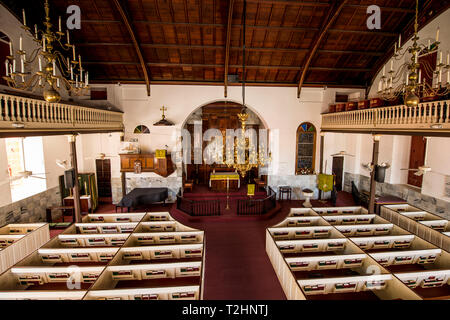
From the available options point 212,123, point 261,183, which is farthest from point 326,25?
point 261,183

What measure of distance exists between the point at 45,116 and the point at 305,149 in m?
11.8

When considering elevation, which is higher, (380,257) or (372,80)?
(372,80)

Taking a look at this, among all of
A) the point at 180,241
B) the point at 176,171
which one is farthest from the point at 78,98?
the point at 180,241

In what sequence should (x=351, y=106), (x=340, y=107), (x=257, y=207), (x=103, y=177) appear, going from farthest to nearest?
(x=103, y=177) < (x=340, y=107) < (x=257, y=207) < (x=351, y=106)

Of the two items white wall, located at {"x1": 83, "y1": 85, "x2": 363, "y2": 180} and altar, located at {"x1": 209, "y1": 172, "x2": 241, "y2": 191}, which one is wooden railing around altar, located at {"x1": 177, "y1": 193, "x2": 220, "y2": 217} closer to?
altar, located at {"x1": 209, "y1": 172, "x2": 241, "y2": 191}

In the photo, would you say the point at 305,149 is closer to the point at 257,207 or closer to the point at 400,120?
the point at 257,207

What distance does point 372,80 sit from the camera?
41.6 feet

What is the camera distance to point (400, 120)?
7.82 metres

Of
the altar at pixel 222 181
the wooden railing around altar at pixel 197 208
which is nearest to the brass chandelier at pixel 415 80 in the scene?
the wooden railing around altar at pixel 197 208

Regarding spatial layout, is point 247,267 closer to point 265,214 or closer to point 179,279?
point 179,279

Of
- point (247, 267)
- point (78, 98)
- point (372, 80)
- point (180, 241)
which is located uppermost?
point (372, 80)

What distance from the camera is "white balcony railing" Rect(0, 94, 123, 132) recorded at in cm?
551

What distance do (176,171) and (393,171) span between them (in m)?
11.0
